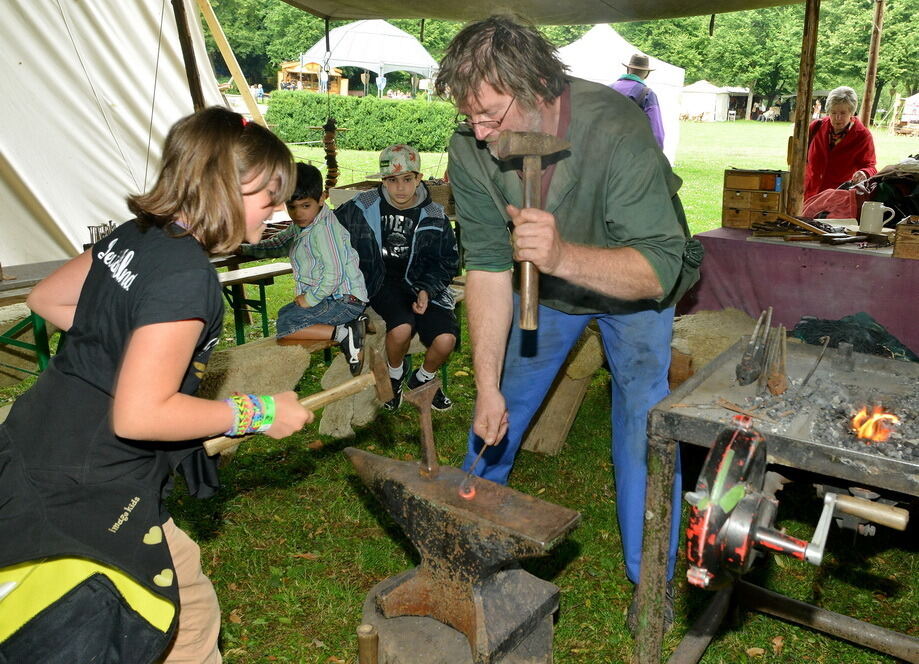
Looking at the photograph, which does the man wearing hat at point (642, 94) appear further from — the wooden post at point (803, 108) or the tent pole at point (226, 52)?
the tent pole at point (226, 52)

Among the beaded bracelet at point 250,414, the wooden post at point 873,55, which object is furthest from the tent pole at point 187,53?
the wooden post at point 873,55

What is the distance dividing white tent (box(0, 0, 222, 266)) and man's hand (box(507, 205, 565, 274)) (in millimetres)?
6676

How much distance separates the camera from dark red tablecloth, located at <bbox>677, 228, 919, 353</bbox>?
14.2 feet

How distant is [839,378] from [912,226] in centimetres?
223

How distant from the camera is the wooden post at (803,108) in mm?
6246

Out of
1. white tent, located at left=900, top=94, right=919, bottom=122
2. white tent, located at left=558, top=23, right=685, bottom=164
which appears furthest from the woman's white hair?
white tent, located at left=900, top=94, right=919, bottom=122

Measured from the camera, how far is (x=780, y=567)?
11.3 ft

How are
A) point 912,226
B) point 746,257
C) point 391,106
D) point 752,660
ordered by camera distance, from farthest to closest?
point 391,106
point 746,257
point 912,226
point 752,660

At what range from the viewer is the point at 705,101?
4031cm

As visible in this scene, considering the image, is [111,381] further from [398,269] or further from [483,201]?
[398,269]

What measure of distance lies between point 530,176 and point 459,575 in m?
1.16

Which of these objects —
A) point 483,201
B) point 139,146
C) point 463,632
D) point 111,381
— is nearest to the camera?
point 111,381

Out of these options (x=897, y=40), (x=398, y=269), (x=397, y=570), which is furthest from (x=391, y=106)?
(x=897, y=40)

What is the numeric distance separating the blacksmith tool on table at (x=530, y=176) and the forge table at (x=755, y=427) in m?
0.48
